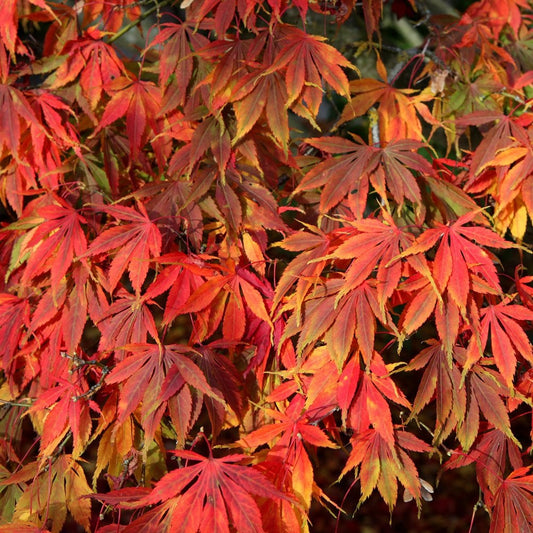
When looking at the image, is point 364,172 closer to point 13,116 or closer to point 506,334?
point 506,334

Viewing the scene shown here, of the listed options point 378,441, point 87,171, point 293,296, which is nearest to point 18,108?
point 87,171

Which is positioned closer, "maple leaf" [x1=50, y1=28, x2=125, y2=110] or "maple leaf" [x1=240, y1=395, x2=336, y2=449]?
"maple leaf" [x1=240, y1=395, x2=336, y2=449]

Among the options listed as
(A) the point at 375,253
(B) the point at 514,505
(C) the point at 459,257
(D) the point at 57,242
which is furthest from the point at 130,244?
(B) the point at 514,505

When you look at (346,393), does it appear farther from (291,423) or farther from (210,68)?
(210,68)

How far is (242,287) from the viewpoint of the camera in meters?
1.02

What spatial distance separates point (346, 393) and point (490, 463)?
35 cm

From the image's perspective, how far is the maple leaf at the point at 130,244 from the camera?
98 centimetres

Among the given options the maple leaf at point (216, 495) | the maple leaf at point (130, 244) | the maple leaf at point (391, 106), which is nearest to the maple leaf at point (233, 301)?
the maple leaf at point (130, 244)

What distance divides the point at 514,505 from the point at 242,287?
1.92ft

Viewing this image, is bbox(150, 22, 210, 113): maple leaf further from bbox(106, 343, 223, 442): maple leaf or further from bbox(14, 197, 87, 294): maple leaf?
bbox(106, 343, 223, 442): maple leaf

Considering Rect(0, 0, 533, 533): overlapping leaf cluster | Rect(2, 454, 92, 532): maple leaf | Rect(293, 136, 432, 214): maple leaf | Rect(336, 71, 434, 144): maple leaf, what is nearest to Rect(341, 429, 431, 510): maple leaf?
Rect(0, 0, 533, 533): overlapping leaf cluster

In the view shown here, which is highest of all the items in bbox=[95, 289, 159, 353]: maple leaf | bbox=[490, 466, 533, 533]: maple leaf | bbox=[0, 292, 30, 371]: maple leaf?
bbox=[95, 289, 159, 353]: maple leaf

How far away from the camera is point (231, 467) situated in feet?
2.86

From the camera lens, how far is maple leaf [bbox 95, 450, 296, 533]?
85 centimetres
